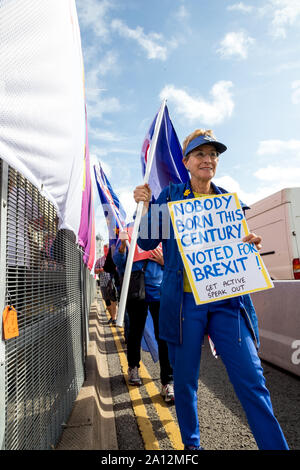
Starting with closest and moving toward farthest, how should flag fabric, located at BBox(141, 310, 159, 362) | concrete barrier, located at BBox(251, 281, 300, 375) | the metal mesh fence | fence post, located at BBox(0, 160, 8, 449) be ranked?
fence post, located at BBox(0, 160, 8, 449), the metal mesh fence, concrete barrier, located at BBox(251, 281, 300, 375), flag fabric, located at BBox(141, 310, 159, 362)

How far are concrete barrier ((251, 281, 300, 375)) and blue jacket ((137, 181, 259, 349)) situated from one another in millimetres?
2292

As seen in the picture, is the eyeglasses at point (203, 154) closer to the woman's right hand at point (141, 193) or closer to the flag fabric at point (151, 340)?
the woman's right hand at point (141, 193)

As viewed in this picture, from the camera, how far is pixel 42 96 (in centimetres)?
161

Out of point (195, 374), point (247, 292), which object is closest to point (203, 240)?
point (247, 292)

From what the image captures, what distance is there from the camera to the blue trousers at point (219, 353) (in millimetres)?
1999

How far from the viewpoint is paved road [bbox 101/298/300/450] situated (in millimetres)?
2645

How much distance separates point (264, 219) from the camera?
889cm

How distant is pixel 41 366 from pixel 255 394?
1275 millimetres

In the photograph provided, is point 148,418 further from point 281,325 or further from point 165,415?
point 281,325

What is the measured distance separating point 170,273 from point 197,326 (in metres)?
0.42

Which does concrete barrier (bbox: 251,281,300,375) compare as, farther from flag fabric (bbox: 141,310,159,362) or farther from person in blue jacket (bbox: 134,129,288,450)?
person in blue jacket (bbox: 134,129,288,450)

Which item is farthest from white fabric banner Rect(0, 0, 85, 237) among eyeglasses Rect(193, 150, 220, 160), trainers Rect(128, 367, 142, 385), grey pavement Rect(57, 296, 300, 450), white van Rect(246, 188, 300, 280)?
white van Rect(246, 188, 300, 280)

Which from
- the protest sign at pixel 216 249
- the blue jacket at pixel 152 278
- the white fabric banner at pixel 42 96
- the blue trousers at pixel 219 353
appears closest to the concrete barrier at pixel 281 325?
the blue jacket at pixel 152 278

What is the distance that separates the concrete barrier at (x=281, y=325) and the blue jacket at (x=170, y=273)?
2292 millimetres
